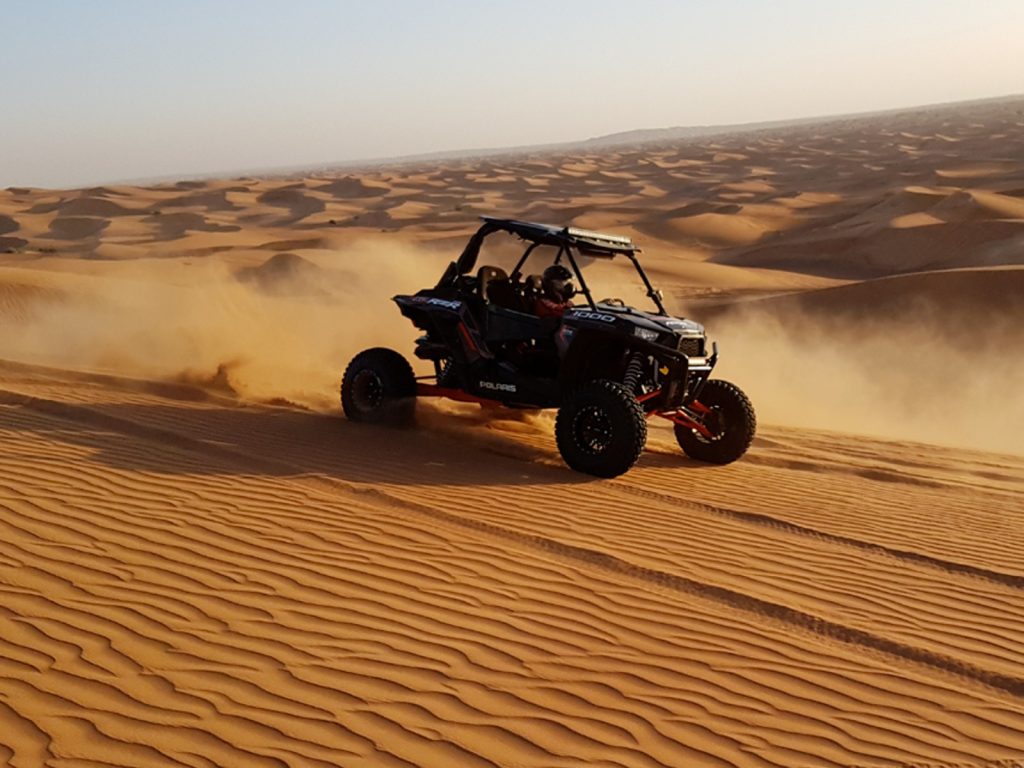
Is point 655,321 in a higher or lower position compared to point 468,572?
higher

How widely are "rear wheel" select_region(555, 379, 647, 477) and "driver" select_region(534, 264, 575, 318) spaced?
88cm

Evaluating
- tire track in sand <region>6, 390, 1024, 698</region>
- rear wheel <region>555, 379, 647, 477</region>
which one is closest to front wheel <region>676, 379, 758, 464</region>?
rear wheel <region>555, 379, 647, 477</region>

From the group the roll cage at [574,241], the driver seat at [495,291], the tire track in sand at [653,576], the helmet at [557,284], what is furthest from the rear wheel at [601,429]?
the tire track in sand at [653,576]

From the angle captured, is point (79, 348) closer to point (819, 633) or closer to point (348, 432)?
point (348, 432)

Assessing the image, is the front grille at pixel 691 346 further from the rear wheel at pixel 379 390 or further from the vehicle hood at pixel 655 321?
the rear wheel at pixel 379 390

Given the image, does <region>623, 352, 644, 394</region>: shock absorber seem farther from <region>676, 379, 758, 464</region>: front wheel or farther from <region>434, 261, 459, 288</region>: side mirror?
<region>434, 261, 459, 288</region>: side mirror

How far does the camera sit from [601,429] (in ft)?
26.4

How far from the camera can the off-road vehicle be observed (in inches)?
318

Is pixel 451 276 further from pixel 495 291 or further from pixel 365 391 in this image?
pixel 365 391

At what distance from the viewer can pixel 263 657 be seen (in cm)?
452

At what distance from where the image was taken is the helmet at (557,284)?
874 centimetres

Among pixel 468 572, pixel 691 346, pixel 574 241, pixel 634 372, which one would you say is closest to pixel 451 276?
pixel 574 241

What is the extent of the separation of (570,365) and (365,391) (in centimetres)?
218

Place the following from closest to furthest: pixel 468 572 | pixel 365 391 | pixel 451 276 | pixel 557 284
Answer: pixel 468 572
pixel 557 284
pixel 451 276
pixel 365 391
